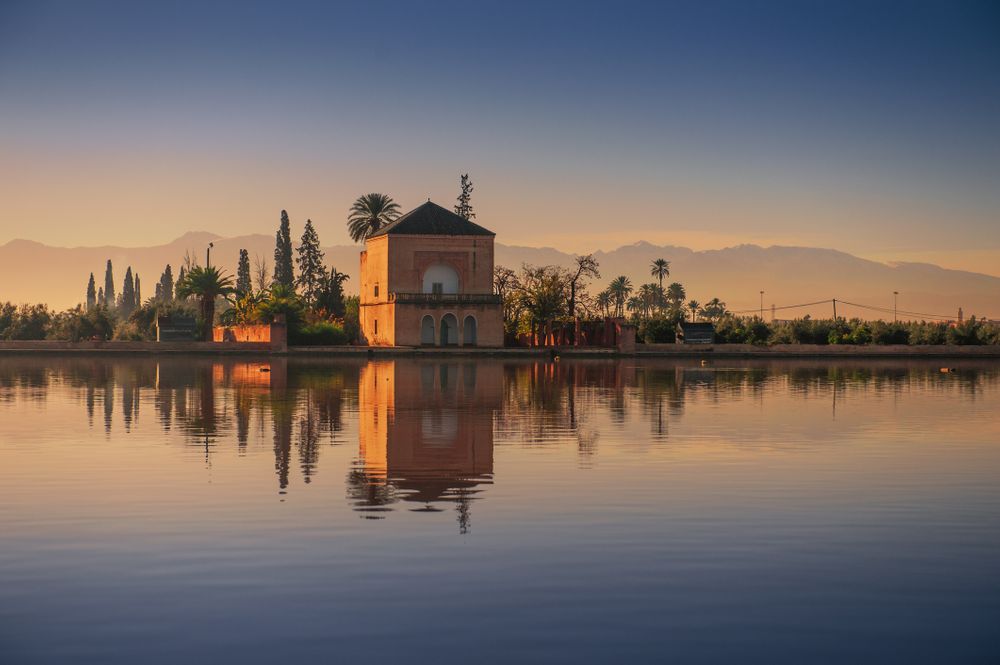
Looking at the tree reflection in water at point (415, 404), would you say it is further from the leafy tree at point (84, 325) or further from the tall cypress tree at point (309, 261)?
the tall cypress tree at point (309, 261)

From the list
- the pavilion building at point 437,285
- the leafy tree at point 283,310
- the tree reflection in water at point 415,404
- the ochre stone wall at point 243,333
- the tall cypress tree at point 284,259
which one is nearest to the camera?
the tree reflection in water at point 415,404

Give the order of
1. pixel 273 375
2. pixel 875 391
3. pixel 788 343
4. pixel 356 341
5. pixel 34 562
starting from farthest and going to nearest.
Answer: pixel 356 341 → pixel 788 343 → pixel 273 375 → pixel 875 391 → pixel 34 562

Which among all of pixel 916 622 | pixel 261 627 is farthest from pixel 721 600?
pixel 261 627

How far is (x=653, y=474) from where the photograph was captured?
44.9 feet

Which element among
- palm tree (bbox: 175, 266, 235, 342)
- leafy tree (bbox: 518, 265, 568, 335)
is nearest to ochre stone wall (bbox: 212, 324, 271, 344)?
palm tree (bbox: 175, 266, 235, 342)

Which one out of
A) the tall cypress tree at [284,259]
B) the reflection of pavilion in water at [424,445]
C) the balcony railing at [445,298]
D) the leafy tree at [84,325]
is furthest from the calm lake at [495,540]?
the tall cypress tree at [284,259]

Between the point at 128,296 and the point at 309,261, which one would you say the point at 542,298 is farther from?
the point at 128,296

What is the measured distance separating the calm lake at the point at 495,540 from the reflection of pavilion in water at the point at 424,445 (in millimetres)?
84

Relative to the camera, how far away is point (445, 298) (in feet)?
224

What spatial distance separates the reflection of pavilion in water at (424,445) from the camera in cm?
1200

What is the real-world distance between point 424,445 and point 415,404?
8.17 meters

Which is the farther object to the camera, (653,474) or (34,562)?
(653,474)

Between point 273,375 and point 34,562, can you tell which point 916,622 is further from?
point 273,375

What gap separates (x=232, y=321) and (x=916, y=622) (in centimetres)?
7144
